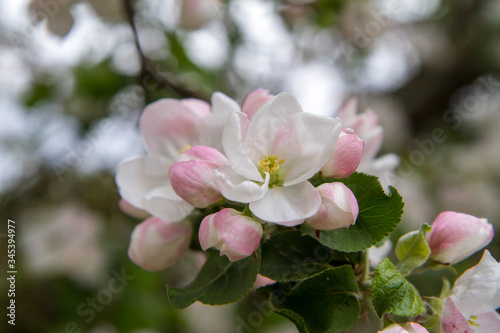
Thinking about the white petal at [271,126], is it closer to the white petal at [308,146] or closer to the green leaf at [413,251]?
the white petal at [308,146]

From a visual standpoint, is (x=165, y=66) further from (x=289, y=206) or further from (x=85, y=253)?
(x=289, y=206)

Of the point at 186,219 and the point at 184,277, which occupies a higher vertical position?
the point at 186,219

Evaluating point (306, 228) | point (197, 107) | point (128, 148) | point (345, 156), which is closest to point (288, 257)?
point (306, 228)

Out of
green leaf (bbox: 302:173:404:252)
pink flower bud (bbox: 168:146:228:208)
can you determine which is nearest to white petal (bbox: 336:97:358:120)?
green leaf (bbox: 302:173:404:252)

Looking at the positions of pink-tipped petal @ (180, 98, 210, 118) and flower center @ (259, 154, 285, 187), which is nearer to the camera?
flower center @ (259, 154, 285, 187)

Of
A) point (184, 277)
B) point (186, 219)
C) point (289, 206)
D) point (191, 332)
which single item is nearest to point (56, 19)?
point (186, 219)

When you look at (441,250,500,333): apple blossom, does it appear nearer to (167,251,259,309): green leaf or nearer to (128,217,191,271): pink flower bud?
(167,251,259,309): green leaf

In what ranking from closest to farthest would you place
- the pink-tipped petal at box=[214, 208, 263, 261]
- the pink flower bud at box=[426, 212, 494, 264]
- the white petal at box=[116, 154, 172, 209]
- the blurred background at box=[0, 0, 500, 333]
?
1. the pink-tipped petal at box=[214, 208, 263, 261]
2. the pink flower bud at box=[426, 212, 494, 264]
3. the white petal at box=[116, 154, 172, 209]
4. the blurred background at box=[0, 0, 500, 333]

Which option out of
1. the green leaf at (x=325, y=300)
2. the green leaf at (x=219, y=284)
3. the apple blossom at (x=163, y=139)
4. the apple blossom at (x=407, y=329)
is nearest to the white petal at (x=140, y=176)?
the apple blossom at (x=163, y=139)
